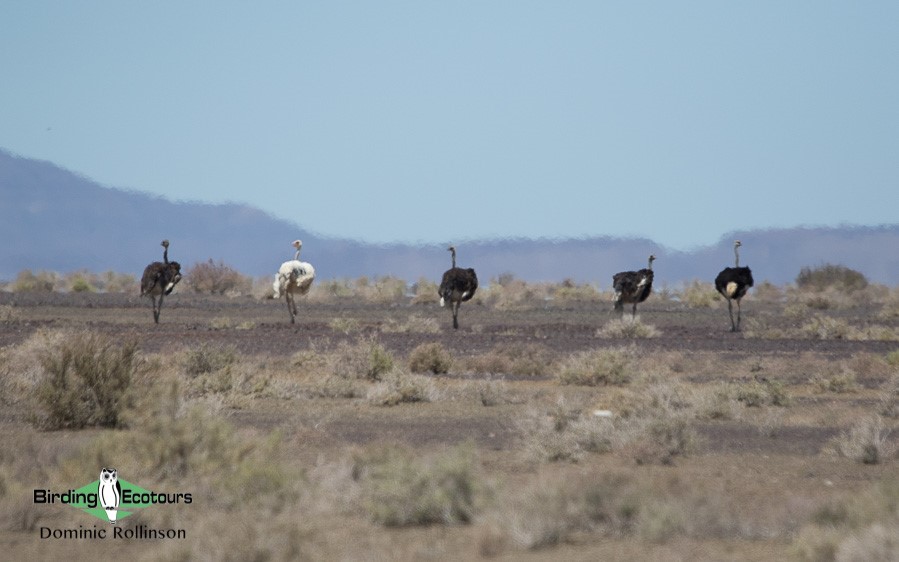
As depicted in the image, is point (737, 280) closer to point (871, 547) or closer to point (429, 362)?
point (429, 362)

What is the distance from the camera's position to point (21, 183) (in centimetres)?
17850

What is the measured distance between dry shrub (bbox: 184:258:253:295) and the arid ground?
3483cm

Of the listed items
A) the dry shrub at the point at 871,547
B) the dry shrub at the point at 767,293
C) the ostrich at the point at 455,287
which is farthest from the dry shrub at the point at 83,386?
the dry shrub at the point at 767,293

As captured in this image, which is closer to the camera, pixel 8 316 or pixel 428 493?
pixel 428 493

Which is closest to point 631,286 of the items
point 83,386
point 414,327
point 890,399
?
point 414,327

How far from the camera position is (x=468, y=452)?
33.6 feet

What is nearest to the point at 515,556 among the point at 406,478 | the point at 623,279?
the point at 406,478

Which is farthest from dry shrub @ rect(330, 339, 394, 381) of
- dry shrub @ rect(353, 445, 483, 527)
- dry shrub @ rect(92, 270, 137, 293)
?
dry shrub @ rect(92, 270, 137, 293)

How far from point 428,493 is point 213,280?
54768 mm

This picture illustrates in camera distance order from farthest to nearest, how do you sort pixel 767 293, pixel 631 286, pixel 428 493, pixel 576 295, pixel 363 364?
1. pixel 767 293
2. pixel 576 295
3. pixel 631 286
4. pixel 363 364
5. pixel 428 493

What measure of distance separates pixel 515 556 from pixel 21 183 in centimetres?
17953

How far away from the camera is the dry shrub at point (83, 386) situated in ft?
50.1

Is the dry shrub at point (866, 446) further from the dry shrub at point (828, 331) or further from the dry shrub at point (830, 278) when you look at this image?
the dry shrub at point (830, 278)

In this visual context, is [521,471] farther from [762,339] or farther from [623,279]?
[623,279]
